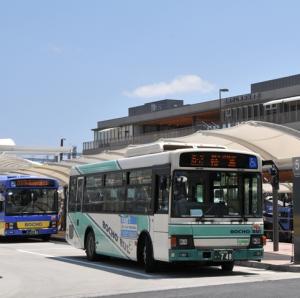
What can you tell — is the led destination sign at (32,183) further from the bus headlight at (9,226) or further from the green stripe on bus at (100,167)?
the green stripe on bus at (100,167)

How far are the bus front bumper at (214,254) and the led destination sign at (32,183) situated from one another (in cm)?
1592

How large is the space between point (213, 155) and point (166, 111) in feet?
215

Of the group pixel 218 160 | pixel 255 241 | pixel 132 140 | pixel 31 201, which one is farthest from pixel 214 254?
pixel 132 140

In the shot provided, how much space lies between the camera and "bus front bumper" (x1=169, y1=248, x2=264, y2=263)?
1498cm

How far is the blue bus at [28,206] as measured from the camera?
29109mm

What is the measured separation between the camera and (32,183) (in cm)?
2991

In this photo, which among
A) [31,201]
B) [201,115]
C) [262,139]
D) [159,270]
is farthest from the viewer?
[201,115]

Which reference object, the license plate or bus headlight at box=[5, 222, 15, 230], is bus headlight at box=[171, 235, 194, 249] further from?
bus headlight at box=[5, 222, 15, 230]

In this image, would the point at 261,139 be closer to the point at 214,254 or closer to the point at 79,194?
the point at 79,194

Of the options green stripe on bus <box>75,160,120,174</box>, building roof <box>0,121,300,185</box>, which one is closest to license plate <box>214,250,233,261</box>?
green stripe on bus <box>75,160,120,174</box>

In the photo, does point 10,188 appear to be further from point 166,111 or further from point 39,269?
point 166,111

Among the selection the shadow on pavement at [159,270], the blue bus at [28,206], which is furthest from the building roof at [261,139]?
the shadow on pavement at [159,270]

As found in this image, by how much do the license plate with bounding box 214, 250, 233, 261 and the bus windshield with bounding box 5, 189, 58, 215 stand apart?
15.7 meters

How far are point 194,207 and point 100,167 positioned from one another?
208 inches
